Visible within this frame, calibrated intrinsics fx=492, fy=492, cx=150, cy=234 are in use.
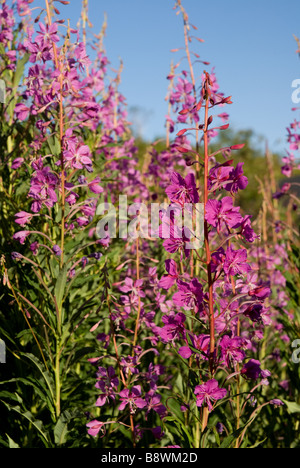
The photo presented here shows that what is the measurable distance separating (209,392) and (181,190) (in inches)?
29.0

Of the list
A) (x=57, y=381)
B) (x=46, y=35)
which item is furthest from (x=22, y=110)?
(x=57, y=381)

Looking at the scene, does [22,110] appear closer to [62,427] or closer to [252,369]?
[62,427]

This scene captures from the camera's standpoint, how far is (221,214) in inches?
66.1

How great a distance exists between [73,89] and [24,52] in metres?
1.13

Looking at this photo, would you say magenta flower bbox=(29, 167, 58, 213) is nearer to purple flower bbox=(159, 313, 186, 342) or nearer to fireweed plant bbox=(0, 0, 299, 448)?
fireweed plant bbox=(0, 0, 299, 448)

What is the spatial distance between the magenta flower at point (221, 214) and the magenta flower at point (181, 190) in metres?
0.07

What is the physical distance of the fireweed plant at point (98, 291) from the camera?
1.75 m

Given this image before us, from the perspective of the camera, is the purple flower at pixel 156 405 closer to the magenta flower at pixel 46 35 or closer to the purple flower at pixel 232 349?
the purple flower at pixel 232 349

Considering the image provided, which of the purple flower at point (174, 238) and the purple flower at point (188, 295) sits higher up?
the purple flower at point (174, 238)

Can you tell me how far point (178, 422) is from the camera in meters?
2.12

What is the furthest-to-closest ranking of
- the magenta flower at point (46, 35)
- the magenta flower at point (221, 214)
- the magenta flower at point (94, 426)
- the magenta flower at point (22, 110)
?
the magenta flower at point (22, 110) < the magenta flower at point (46, 35) < the magenta flower at point (94, 426) < the magenta flower at point (221, 214)

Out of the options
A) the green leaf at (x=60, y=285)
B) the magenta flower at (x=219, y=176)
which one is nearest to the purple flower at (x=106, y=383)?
the green leaf at (x=60, y=285)

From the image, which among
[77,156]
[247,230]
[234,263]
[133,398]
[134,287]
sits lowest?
[133,398]

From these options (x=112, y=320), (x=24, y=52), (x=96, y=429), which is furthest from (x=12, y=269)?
(x=24, y=52)
